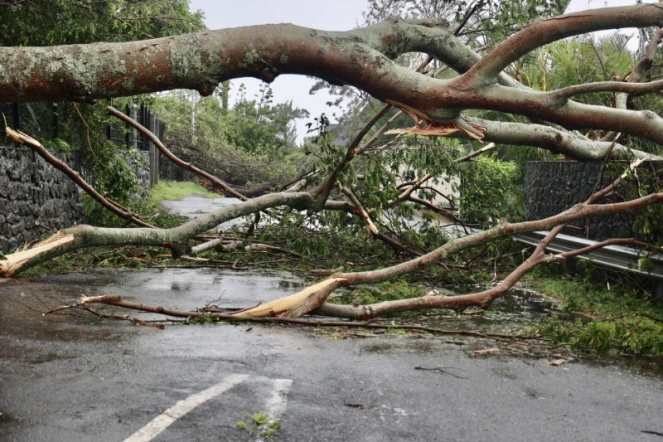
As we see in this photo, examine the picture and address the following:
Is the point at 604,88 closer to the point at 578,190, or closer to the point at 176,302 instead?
the point at 578,190

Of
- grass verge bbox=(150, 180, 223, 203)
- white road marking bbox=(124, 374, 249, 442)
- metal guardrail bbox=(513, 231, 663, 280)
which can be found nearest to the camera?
white road marking bbox=(124, 374, 249, 442)

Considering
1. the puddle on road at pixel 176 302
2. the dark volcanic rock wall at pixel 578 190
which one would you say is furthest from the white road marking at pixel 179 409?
the dark volcanic rock wall at pixel 578 190

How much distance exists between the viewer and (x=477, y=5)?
12.2 m

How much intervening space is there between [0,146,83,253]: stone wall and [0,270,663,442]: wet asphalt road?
5430 millimetres

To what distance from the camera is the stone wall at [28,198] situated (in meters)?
12.7

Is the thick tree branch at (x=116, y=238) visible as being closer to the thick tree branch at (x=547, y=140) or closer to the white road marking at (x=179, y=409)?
the white road marking at (x=179, y=409)

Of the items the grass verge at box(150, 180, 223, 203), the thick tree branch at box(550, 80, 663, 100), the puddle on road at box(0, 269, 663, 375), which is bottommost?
the grass verge at box(150, 180, 223, 203)

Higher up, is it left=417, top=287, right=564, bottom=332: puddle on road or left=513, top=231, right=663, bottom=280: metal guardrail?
left=513, top=231, right=663, bottom=280: metal guardrail

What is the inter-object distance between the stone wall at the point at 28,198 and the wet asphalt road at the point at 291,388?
5.43 m

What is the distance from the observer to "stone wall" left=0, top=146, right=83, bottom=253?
12.7m

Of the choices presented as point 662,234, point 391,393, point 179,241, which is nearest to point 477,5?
point 662,234

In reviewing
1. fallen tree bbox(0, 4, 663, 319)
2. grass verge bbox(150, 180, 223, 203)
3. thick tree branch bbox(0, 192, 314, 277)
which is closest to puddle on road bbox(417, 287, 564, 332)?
fallen tree bbox(0, 4, 663, 319)

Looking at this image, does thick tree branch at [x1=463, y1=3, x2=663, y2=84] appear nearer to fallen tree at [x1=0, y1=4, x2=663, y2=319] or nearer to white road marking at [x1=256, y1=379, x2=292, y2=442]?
fallen tree at [x1=0, y1=4, x2=663, y2=319]

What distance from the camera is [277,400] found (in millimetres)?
5094
